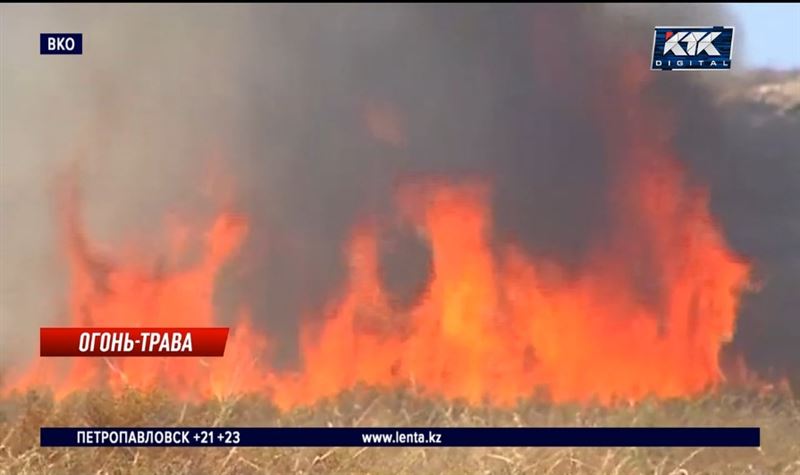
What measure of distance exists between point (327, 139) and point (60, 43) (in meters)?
1.36

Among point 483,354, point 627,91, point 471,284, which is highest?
point 627,91

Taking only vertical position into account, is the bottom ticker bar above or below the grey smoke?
below

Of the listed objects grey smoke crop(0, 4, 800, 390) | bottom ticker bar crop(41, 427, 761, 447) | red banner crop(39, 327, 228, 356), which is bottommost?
bottom ticker bar crop(41, 427, 761, 447)

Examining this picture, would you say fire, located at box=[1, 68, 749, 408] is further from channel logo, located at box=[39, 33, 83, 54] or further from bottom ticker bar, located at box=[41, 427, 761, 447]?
channel logo, located at box=[39, 33, 83, 54]

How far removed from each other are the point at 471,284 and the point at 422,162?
647mm

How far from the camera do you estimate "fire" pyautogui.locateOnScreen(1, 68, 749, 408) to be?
3.43m

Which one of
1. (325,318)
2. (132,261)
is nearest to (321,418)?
(325,318)

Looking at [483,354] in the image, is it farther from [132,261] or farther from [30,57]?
[30,57]

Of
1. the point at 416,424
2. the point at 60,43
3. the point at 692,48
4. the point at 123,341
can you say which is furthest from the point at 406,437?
the point at 60,43

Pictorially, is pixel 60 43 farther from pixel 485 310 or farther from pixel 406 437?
pixel 406 437

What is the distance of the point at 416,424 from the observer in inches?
137

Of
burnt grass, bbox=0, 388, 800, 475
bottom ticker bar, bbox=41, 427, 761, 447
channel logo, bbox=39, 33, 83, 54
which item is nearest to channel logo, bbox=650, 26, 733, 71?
burnt grass, bbox=0, 388, 800, 475

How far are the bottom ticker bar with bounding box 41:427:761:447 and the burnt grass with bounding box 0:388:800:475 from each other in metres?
0.03

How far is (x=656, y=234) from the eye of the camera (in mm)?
3445
